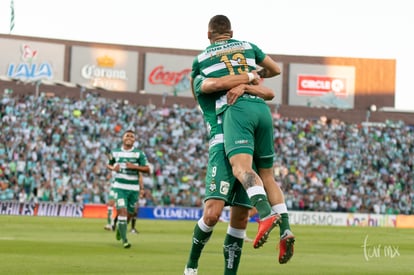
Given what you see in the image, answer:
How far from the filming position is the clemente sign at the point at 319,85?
222ft

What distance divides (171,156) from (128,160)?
85.7 ft

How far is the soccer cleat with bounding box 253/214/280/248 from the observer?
787 cm

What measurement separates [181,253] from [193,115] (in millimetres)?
34565

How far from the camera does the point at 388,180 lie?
4759cm

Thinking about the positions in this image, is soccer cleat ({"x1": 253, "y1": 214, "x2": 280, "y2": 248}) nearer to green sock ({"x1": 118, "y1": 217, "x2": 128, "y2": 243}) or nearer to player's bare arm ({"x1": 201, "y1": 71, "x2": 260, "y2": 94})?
player's bare arm ({"x1": 201, "y1": 71, "x2": 260, "y2": 94})

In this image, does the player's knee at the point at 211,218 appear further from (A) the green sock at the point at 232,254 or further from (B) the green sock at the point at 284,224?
(B) the green sock at the point at 284,224

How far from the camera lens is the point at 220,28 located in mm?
9305

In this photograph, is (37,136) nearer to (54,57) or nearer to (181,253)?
(54,57)

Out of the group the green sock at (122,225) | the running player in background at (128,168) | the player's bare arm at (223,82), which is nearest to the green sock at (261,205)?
the player's bare arm at (223,82)

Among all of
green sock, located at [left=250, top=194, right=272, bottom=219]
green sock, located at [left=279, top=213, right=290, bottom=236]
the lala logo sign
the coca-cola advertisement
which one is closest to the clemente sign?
the coca-cola advertisement

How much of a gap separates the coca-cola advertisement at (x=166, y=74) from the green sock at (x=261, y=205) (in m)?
56.0

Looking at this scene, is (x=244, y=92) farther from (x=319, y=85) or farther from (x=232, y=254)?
(x=319, y=85)

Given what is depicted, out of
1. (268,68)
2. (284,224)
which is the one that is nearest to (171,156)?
(268,68)

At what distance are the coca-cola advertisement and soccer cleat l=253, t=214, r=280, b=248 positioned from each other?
185 feet
